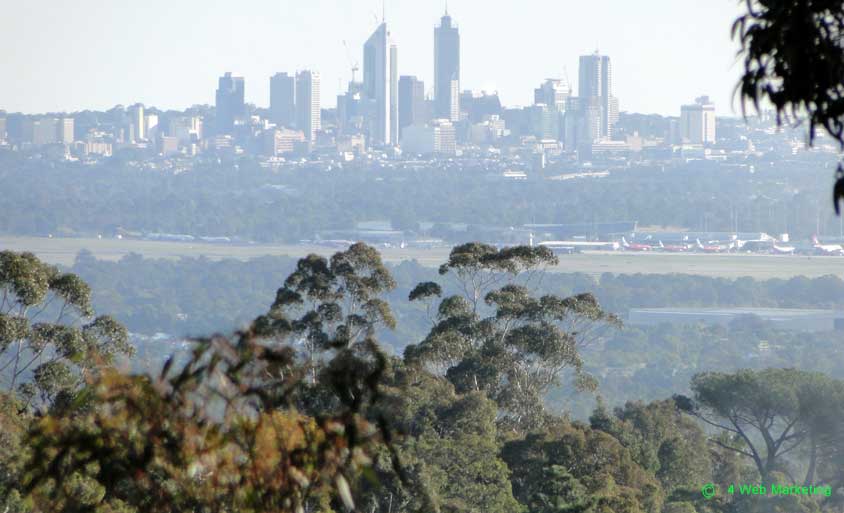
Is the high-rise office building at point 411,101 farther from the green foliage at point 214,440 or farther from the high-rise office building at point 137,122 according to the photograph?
the green foliage at point 214,440

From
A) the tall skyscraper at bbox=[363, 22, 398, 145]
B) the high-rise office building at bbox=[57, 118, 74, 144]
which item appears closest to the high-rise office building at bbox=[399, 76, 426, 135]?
the tall skyscraper at bbox=[363, 22, 398, 145]

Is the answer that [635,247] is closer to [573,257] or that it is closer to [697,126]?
[573,257]

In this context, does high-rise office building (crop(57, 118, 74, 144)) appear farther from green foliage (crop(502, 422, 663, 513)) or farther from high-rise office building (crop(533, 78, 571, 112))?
green foliage (crop(502, 422, 663, 513))

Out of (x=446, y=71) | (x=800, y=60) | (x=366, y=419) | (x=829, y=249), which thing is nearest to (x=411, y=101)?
(x=446, y=71)

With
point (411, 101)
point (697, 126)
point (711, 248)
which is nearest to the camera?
point (711, 248)

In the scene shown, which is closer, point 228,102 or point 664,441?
point 664,441

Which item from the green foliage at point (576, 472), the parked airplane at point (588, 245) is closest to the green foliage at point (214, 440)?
the green foliage at point (576, 472)
